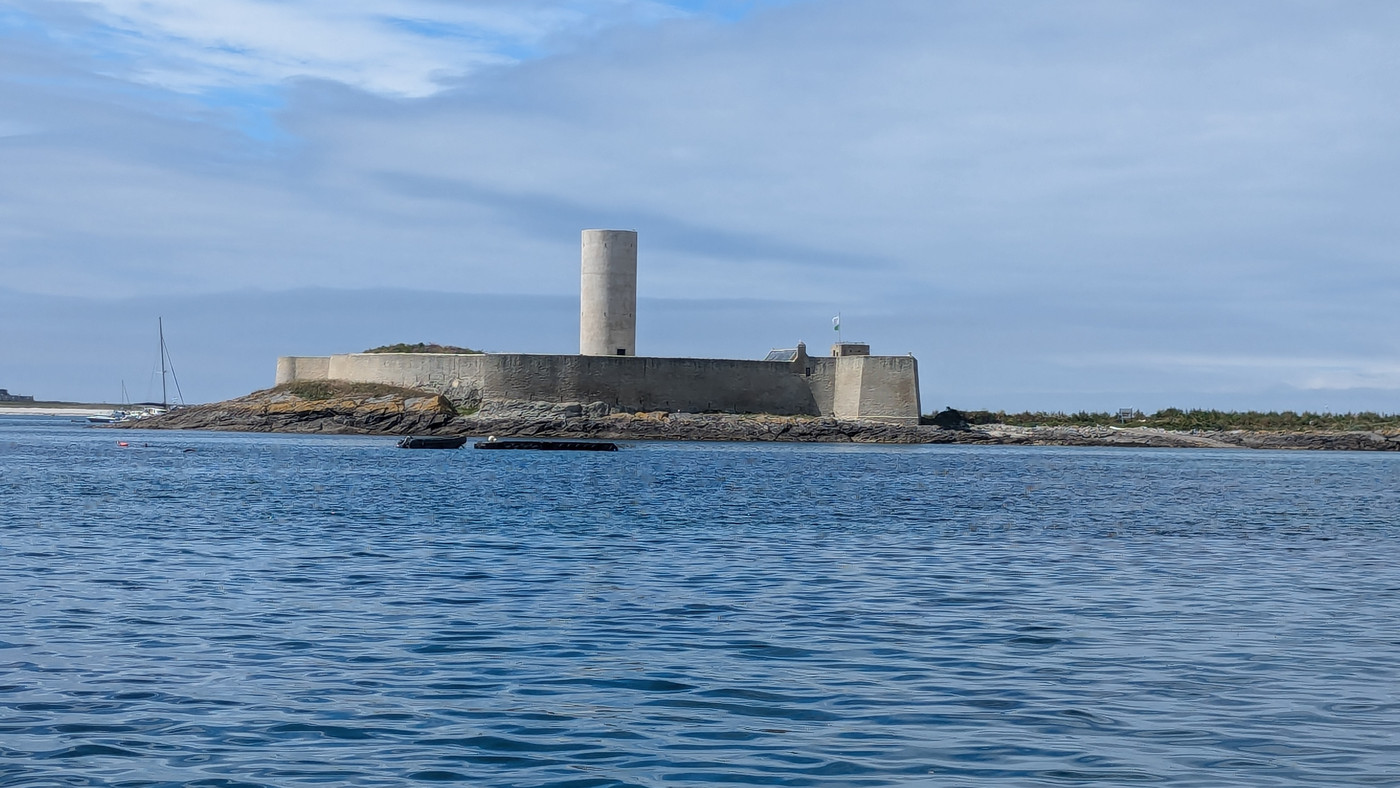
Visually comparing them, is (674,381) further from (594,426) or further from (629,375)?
(594,426)

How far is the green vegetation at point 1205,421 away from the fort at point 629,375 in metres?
14.3

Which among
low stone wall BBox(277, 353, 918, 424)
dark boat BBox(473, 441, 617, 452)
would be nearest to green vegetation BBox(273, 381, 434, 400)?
low stone wall BBox(277, 353, 918, 424)

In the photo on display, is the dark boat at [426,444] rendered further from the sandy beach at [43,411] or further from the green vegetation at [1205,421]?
the sandy beach at [43,411]

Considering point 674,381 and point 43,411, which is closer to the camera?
point 674,381

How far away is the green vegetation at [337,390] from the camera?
65188 mm

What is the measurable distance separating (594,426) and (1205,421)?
37.8 m

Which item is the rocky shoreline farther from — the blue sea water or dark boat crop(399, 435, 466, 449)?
the blue sea water

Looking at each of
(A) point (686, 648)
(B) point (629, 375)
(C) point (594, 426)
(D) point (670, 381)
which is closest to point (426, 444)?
(C) point (594, 426)

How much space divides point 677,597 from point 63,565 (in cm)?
637

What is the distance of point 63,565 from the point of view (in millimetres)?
13820

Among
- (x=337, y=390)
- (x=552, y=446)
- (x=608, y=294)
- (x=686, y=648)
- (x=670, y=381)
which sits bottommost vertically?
(x=686, y=648)

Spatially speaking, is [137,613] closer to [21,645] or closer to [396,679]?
[21,645]

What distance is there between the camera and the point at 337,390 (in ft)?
220

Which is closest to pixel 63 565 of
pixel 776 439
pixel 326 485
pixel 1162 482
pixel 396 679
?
pixel 396 679
